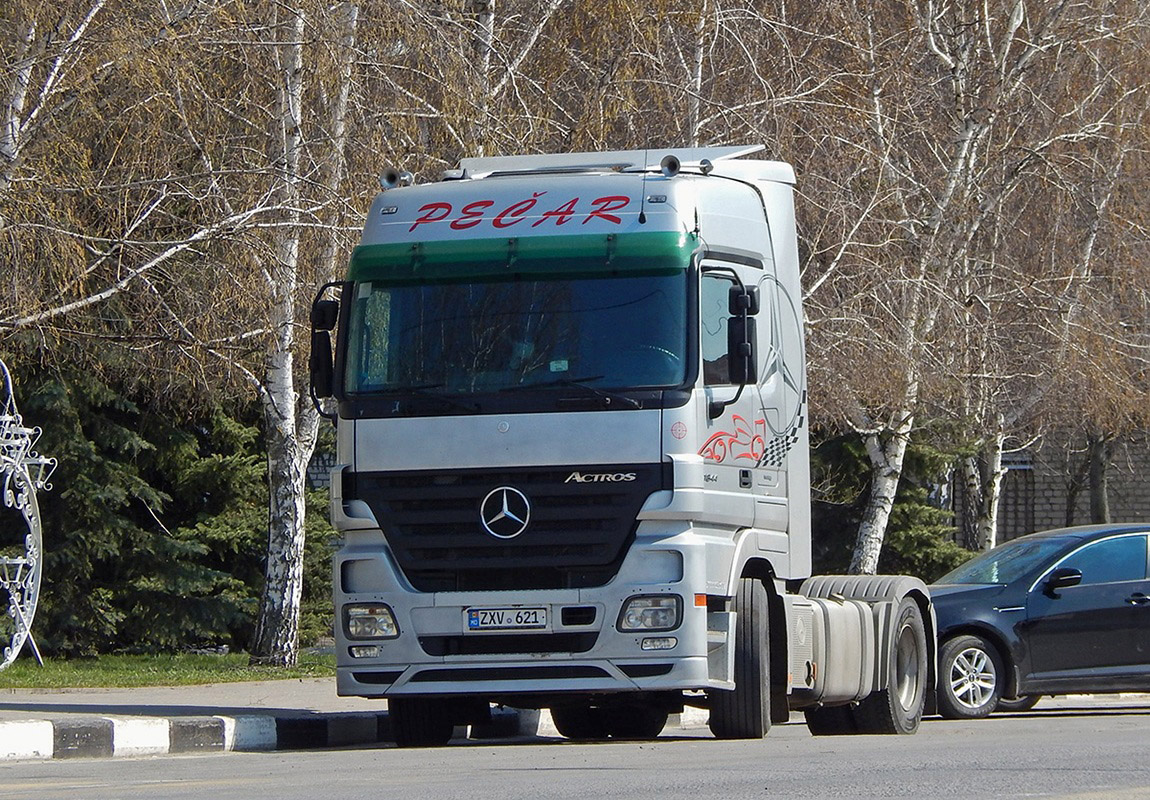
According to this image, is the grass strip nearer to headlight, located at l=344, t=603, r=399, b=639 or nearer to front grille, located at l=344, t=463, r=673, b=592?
headlight, located at l=344, t=603, r=399, b=639

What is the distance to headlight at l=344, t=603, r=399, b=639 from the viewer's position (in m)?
10.9

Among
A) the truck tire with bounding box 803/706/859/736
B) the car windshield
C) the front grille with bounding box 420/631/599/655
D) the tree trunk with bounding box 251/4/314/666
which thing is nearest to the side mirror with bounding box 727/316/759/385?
the front grille with bounding box 420/631/599/655

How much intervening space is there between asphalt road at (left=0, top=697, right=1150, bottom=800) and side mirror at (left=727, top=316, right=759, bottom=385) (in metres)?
2.00

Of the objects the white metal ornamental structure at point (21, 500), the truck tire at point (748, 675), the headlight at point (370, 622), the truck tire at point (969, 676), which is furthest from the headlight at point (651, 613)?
the white metal ornamental structure at point (21, 500)

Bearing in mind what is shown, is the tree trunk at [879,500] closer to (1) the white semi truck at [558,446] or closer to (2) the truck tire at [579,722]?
(2) the truck tire at [579,722]

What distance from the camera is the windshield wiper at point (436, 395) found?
10.8 metres

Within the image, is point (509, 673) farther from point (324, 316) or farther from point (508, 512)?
point (324, 316)

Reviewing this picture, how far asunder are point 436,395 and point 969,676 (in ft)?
19.1

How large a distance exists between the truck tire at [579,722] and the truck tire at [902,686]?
1783 millimetres

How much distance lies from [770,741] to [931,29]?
14.5 m

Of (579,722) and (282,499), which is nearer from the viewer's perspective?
(579,722)

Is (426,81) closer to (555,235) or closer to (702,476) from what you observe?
(555,235)

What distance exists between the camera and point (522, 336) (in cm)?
1087

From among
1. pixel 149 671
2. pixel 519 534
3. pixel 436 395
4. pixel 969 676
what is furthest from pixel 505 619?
pixel 149 671
